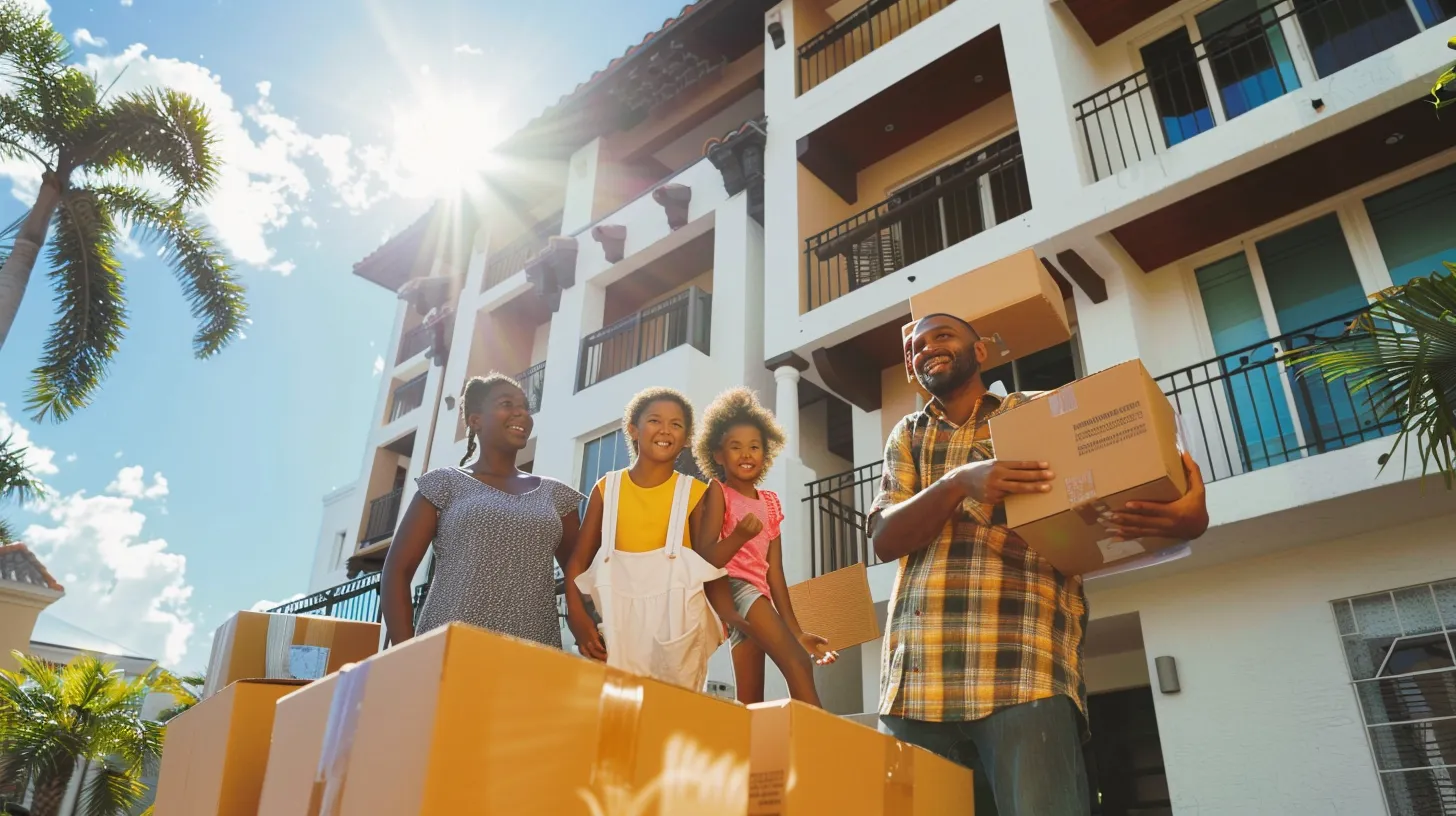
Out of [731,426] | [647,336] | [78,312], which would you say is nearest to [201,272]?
[78,312]

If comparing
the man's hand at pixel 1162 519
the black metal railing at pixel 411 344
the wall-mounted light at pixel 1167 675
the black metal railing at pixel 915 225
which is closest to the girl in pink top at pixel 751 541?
the man's hand at pixel 1162 519

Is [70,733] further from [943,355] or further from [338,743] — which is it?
[338,743]

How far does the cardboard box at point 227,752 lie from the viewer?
1491mm

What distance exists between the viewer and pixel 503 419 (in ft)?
10.4

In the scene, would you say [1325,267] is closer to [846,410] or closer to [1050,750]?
[846,410]

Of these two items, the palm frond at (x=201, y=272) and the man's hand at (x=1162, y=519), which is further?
the palm frond at (x=201, y=272)

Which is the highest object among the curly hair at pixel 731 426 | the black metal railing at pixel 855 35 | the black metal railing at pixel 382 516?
the black metal railing at pixel 855 35

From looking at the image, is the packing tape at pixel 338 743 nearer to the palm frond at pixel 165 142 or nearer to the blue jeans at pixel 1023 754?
the blue jeans at pixel 1023 754

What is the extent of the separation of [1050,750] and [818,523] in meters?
6.60

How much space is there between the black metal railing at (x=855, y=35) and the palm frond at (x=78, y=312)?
8.68 m

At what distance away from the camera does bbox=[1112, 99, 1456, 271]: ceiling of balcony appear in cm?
637

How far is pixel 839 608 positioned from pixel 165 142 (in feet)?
36.6

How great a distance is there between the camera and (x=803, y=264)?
9.20 meters

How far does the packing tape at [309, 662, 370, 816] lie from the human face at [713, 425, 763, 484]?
2.79 m
